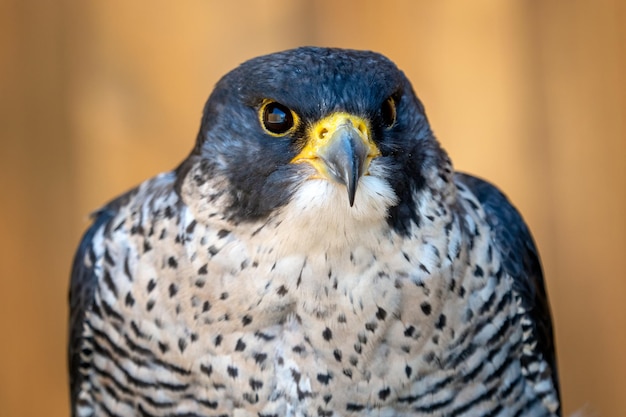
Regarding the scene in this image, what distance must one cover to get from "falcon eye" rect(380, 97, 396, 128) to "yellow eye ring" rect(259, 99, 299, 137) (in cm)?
18

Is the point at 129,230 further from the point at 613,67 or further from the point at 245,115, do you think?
the point at 613,67

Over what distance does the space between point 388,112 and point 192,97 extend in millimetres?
1570

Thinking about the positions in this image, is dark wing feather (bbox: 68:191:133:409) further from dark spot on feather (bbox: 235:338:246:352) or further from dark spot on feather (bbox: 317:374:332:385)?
dark spot on feather (bbox: 317:374:332:385)

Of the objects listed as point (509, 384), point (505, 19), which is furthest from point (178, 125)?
point (509, 384)

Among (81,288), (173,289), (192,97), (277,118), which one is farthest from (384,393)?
(192,97)

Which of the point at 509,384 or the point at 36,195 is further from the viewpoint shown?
the point at 36,195

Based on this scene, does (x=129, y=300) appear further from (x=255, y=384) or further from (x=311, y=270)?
(x=311, y=270)

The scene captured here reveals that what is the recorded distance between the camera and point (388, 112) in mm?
1994

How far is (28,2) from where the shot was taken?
335cm

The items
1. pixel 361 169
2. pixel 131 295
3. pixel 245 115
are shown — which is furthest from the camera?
pixel 131 295

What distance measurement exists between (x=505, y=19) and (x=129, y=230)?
66.1 inches

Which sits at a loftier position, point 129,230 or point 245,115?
point 245,115

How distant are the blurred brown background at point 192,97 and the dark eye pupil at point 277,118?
4.85 feet

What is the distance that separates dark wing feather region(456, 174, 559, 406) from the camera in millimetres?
2379
